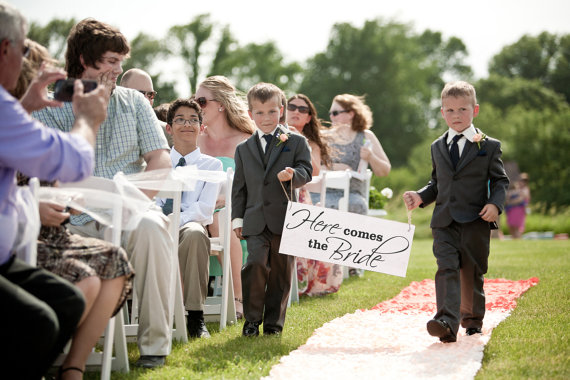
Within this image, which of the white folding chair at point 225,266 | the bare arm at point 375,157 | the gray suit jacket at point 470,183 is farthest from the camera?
the bare arm at point 375,157

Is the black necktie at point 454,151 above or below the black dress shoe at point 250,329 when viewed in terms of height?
above

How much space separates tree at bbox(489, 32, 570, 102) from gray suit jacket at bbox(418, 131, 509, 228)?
6401 centimetres

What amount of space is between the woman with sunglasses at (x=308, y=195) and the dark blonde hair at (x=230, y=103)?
0.96 meters

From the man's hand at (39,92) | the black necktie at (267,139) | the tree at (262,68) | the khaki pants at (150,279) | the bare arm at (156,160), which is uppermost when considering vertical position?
the tree at (262,68)

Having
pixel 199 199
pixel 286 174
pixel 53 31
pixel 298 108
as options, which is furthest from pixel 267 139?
pixel 53 31

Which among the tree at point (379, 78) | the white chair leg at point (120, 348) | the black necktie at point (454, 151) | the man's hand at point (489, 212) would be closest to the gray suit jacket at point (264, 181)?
the black necktie at point (454, 151)

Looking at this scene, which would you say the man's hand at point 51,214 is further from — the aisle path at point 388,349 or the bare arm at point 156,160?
the aisle path at point 388,349

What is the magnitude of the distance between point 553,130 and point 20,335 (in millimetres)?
33011

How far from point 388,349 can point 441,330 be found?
0.36 meters

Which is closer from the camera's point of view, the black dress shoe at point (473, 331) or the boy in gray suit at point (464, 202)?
the boy in gray suit at point (464, 202)

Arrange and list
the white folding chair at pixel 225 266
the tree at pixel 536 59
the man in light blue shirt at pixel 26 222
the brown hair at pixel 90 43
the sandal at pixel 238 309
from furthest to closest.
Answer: the tree at pixel 536 59 < the sandal at pixel 238 309 < the white folding chair at pixel 225 266 < the brown hair at pixel 90 43 < the man in light blue shirt at pixel 26 222

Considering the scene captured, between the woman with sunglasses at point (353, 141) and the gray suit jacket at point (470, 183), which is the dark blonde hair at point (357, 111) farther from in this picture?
the gray suit jacket at point (470, 183)

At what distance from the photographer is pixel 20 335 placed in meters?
2.81

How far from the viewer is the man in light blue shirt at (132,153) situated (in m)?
4.10
